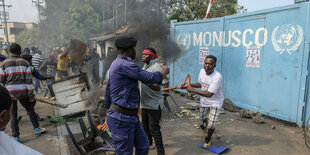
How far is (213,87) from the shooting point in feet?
11.6

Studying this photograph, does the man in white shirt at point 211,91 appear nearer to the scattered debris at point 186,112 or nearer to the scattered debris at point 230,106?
the scattered debris at point 186,112

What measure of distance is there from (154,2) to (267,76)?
9.63 metres

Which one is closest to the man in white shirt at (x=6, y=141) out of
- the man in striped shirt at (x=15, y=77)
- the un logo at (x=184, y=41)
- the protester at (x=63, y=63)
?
the man in striped shirt at (x=15, y=77)

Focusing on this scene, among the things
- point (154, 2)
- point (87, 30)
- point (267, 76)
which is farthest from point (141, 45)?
point (87, 30)

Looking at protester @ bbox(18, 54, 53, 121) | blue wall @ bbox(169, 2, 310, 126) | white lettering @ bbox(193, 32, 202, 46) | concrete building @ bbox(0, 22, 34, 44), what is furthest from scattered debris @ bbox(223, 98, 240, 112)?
concrete building @ bbox(0, 22, 34, 44)

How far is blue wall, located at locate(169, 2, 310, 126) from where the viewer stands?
475 cm

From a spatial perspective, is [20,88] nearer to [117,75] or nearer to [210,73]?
[117,75]

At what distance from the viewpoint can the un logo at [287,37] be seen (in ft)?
15.5

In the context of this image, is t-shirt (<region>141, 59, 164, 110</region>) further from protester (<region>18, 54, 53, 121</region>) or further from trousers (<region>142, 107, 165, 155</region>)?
protester (<region>18, 54, 53, 121</region>)

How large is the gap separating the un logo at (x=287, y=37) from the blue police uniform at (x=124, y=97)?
155 inches

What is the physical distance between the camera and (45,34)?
26188 mm

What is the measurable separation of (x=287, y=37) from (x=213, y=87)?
2.73 metres

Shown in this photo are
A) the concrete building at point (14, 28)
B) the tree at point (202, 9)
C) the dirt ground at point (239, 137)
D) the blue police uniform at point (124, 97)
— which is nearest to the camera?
the blue police uniform at point (124, 97)

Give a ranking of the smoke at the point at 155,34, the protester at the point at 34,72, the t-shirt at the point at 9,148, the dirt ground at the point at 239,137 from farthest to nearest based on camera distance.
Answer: the smoke at the point at 155,34 → the protester at the point at 34,72 → the dirt ground at the point at 239,137 → the t-shirt at the point at 9,148
